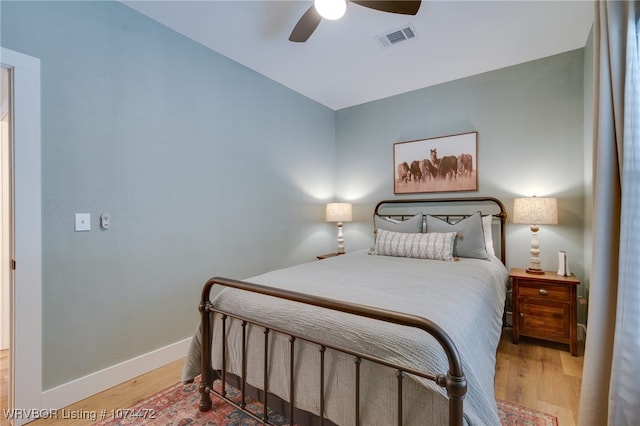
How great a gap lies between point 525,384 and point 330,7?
9.09ft

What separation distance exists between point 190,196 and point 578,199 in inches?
138

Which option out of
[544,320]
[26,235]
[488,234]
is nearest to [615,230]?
[544,320]

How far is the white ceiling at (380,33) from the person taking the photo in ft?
7.15

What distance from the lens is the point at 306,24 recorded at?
6.82 ft

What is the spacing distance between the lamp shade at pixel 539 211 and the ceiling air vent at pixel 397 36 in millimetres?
1785

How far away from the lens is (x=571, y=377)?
2.07m

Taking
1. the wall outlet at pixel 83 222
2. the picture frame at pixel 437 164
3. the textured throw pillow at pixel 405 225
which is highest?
the picture frame at pixel 437 164

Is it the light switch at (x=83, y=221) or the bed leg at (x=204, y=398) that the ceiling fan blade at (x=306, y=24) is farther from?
the bed leg at (x=204, y=398)

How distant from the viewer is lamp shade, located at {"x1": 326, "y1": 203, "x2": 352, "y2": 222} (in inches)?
151

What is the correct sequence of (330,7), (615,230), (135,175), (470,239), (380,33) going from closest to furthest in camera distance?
(615,230) < (330,7) < (135,175) < (380,33) < (470,239)

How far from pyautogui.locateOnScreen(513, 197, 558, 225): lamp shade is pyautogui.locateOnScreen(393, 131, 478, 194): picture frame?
0.63 meters

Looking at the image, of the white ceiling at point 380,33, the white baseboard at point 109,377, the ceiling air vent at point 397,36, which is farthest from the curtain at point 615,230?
the white baseboard at point 109,377

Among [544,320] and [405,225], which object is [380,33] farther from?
[544,320]

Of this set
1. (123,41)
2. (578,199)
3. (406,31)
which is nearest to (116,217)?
(123,41)
